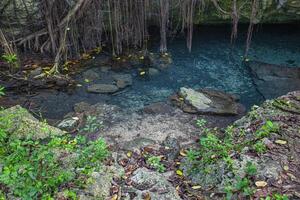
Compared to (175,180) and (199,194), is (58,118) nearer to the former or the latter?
(175,180)

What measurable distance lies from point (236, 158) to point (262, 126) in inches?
22.1

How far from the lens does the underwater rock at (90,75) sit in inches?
223

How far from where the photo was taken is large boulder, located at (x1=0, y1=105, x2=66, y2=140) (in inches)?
159

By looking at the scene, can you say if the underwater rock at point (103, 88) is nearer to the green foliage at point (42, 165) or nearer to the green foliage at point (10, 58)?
the green foliage at point (10, 58)

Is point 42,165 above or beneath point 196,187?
above

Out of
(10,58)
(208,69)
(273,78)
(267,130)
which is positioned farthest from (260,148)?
(10,58)

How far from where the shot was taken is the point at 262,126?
12.8 feet

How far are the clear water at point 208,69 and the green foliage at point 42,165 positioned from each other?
1.26m

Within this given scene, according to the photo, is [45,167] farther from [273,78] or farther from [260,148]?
[273,78]

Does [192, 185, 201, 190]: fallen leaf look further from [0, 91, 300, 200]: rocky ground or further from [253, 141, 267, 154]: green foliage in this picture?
[253, 141, 267, 154]: green foliage

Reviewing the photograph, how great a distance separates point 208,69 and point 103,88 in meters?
1.73

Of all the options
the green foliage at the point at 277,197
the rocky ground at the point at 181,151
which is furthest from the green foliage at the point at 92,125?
the green foliage at the point at 277,197

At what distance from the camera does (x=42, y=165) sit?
3.24 meters

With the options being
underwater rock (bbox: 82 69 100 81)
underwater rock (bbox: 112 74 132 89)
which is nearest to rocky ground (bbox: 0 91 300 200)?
underwater rock (bbox: 112 74 132 89)
